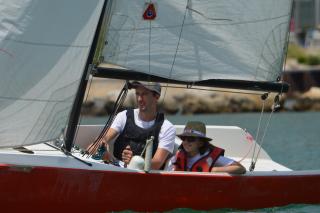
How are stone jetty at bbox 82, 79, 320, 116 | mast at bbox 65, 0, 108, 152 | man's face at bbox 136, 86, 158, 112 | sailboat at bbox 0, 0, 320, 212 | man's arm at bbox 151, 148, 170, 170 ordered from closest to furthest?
1. sailboat at bbox 0, 0, 320, 212
2. mast at bbox 65, 0, 108, 152
3. man's arm at bbox 151, 148, 170, 170
4. man's face at bbox 136, 86, 158, 112
5. stone jetty at bbox 82, 79, 320, 116

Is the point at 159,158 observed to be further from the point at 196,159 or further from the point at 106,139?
A: the point at 106,139

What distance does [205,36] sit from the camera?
30.7ft

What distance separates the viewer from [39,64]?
842 centimetres

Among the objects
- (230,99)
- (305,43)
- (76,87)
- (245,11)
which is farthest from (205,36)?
(305,43)

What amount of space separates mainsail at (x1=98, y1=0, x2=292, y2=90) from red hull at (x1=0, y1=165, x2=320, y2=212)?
3.37 feet

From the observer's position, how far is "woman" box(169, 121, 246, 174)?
9039mm

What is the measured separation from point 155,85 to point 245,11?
3.95 feet

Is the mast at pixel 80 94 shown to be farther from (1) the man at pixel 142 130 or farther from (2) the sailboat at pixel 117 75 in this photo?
(1) the man at pixel 142 130

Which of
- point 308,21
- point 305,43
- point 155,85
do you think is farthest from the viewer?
point 308,21

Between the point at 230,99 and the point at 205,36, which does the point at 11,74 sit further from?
the point at 230,99

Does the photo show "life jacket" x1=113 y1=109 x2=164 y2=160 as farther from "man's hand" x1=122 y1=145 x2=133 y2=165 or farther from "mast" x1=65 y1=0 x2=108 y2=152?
"mast" x1=65 y1=0 x2=108 y2=152

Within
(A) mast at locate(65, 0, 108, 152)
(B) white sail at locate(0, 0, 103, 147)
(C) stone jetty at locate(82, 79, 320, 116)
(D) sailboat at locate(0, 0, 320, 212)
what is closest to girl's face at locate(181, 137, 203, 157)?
(D) sailboat at locate(0, 0, 320, 212)

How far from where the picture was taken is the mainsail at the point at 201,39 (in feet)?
29.6

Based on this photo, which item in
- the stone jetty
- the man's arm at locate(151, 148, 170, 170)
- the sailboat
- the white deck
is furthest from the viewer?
the stone jetty
